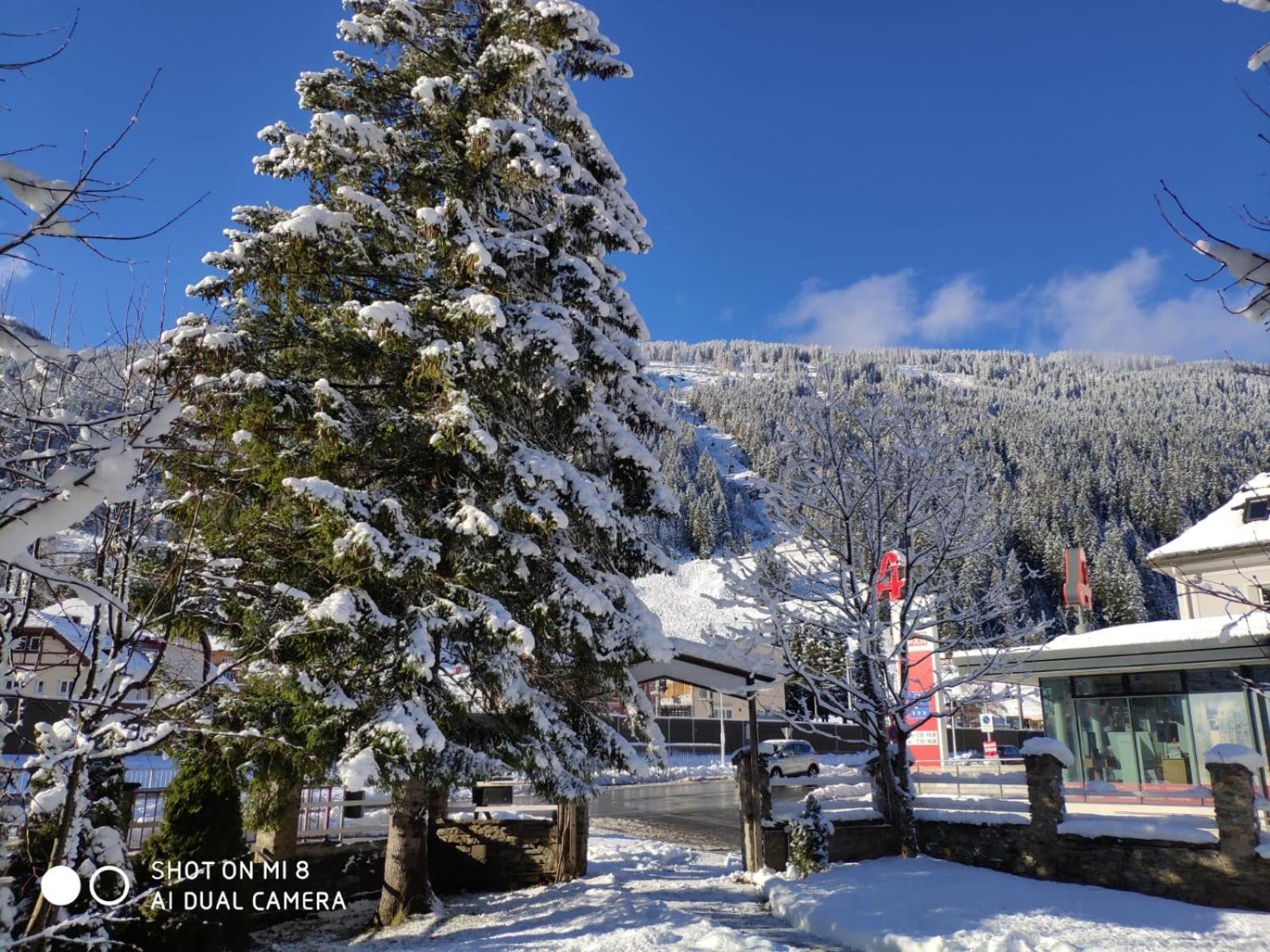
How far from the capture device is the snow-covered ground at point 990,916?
7691 millimetres

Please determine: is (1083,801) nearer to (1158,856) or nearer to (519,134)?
(1158,856)

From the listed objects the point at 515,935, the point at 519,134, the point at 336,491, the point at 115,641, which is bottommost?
the point at 515,935

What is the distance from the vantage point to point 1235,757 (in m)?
9.66

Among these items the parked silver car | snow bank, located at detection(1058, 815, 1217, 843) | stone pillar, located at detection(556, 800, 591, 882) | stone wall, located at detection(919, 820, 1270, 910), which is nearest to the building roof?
stone wall, located at detection(919, 820, 1270, 910)

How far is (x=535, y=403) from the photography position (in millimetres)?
10750

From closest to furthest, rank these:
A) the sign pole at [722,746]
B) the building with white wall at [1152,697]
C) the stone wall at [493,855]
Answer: the stone wall at [493,855] < the building with white wall at [1152,697] < the sign pole at [722,746]

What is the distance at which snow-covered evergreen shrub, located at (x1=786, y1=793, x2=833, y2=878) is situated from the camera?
11531 mm

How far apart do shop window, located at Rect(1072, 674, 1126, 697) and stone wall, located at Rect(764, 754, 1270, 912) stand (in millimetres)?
8797

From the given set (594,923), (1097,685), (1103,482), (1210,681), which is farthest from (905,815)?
(1103,482)

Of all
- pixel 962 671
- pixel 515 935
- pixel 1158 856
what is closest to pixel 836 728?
pixel 962 671

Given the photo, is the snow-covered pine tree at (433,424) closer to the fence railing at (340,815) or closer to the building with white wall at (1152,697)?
the fence railing at (340,815)

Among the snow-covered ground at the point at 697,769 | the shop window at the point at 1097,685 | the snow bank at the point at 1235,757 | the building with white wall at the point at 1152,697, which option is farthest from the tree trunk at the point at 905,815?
the snow-covered ground at the point at 697,769

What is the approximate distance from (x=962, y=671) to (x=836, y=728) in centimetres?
3144

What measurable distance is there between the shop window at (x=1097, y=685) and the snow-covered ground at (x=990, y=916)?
9749 millimetres
